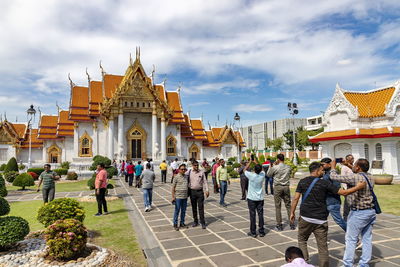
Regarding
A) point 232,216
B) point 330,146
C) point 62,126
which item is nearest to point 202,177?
point 232,216

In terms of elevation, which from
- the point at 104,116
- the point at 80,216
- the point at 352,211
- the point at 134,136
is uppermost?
the point at 104,116

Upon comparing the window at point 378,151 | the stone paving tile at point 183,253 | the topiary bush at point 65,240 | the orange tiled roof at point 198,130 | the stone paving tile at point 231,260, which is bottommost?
the stone paving tile at point 231,260

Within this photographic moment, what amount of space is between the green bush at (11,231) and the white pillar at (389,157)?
21030 mm

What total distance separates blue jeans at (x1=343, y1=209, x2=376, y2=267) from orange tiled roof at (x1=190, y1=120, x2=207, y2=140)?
31356 millimetres

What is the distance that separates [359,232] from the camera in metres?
4.16

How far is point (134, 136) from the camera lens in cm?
2947

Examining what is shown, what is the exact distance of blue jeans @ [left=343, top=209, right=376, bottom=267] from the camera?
4.12 metres

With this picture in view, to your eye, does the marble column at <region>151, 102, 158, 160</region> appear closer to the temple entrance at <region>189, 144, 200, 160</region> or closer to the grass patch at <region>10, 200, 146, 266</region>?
the temple entrance at <region>189, 144, 200, 160</region>

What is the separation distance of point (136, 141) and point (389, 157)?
75.8 feet

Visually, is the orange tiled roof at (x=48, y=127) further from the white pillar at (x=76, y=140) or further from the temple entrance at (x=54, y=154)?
the white pillar at (x=76, y=140)

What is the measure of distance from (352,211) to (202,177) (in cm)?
377

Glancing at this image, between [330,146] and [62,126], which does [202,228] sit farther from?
[62,126]

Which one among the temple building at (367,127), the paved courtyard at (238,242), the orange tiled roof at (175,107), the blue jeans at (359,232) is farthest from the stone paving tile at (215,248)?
the orange tiled roof at (175,107)

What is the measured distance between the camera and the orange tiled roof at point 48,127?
30.7m
